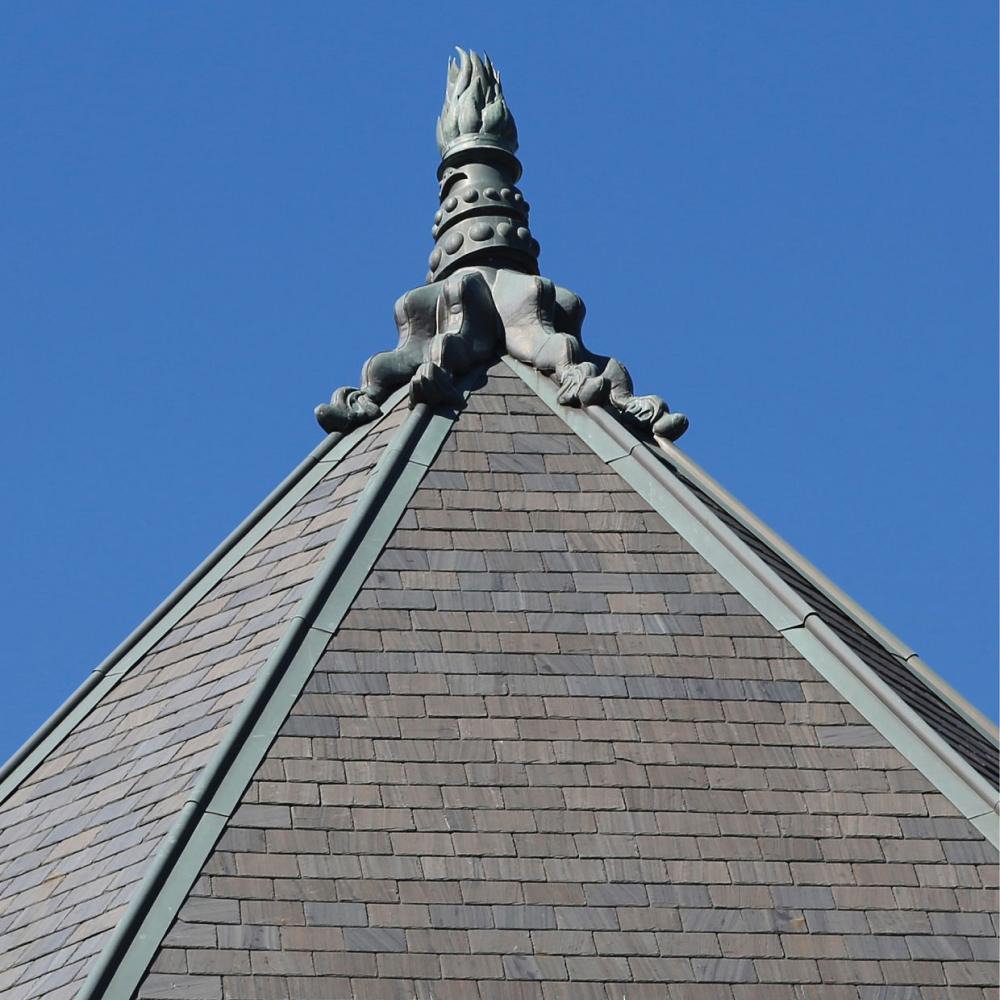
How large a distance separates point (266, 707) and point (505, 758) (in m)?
1.47

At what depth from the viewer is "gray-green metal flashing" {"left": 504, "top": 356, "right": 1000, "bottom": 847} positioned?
59.5ft

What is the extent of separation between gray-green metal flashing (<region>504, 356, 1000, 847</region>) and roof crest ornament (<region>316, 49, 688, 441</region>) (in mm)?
242

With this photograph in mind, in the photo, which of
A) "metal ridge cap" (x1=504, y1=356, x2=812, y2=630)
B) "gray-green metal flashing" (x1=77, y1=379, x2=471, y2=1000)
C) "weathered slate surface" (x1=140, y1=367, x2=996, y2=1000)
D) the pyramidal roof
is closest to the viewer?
"gray-green metal flashing" (x1=77, y1=379, x2=471, y2=1000)

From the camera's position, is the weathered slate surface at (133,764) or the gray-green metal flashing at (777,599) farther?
the gray-green metal flashing at (777,599)

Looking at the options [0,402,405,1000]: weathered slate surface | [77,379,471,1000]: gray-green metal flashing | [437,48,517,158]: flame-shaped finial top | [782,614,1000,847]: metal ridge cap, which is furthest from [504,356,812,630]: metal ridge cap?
[437,48,517,158]: flame-shaped finial top

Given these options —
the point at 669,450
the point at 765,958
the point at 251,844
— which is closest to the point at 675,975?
the point at 765,958

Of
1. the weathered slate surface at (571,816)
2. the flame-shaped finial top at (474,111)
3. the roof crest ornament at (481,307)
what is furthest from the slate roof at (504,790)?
the flame-shaped finial top at (474,111)

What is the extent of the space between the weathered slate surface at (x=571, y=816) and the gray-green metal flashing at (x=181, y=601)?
186cm

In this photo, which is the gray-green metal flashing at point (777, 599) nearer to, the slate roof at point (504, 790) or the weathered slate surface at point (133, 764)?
the slate roof at point (504, 790)

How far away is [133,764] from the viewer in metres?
18.8

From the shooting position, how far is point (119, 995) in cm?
1606

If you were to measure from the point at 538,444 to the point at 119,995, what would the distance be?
19.4ft

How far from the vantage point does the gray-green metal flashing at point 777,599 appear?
18.1m

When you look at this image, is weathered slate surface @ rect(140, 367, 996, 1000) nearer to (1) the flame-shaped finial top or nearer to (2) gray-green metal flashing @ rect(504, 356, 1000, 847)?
(2) gray-green metal flashing @ rect(504, 356, 1000, 847)
